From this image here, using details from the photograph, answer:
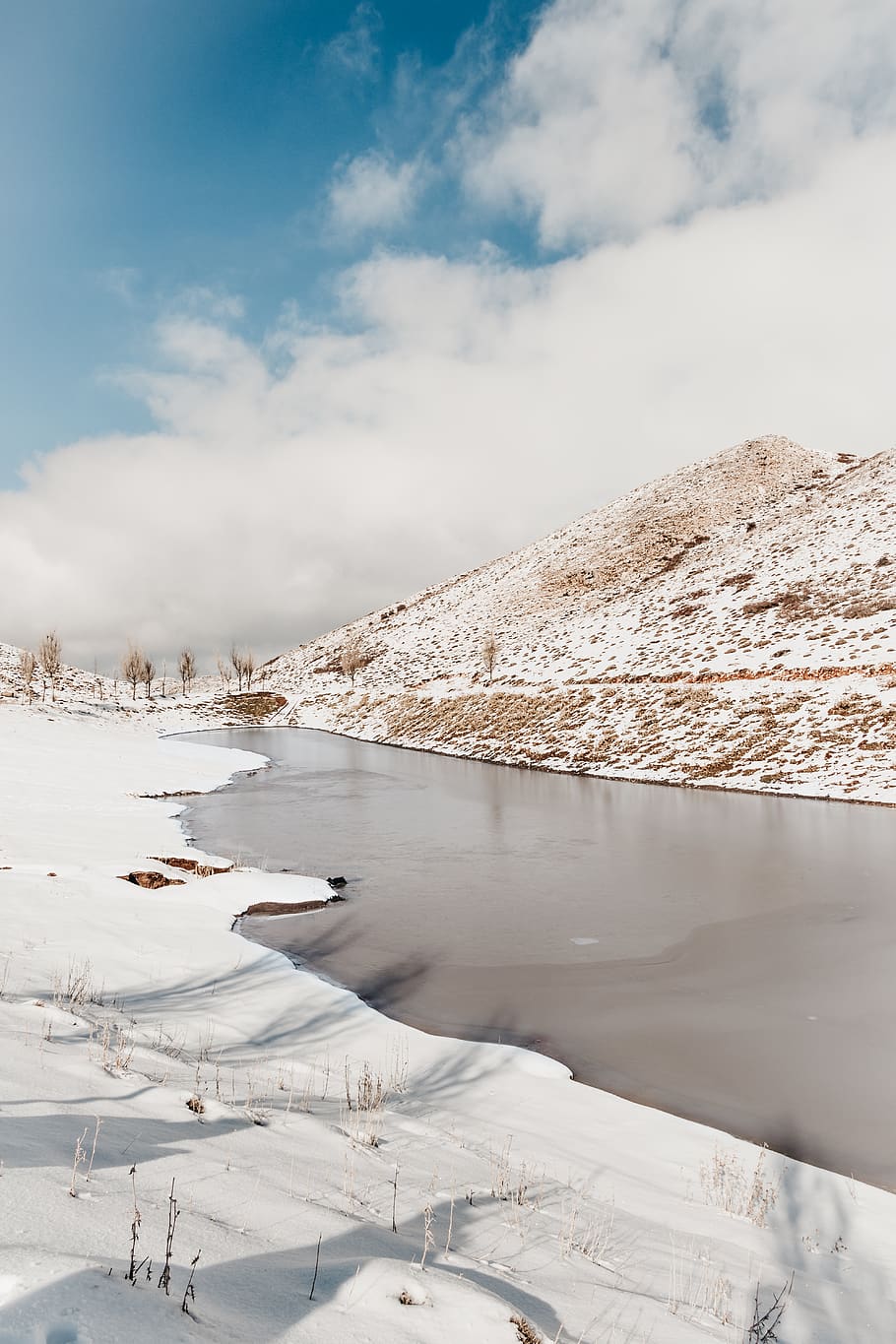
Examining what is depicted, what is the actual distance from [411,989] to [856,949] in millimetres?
7593

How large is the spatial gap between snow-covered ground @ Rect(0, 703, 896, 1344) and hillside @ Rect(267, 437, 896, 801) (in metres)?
24.7

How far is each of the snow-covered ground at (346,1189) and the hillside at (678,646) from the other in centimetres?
2467

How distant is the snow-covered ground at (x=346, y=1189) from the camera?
2.62m

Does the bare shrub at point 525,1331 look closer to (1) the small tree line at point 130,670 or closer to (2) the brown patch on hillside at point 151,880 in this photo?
(2) the brown patch on hillside at point 151,880

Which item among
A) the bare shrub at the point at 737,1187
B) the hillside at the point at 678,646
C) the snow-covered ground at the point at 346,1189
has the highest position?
the hillside at the point at 678,646

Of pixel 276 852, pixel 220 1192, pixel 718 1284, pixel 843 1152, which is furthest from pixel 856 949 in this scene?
pixel 276 852

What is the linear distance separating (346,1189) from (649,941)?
29.5 feet

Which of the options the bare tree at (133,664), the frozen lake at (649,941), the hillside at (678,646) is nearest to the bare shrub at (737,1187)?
the frozen lake at (649,941)

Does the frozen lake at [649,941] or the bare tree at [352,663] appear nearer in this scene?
the frozen lake at [649,941]

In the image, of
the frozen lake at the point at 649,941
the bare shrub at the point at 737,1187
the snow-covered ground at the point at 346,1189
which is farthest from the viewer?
the frozen lake at the point at 649,941

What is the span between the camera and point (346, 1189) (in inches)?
165

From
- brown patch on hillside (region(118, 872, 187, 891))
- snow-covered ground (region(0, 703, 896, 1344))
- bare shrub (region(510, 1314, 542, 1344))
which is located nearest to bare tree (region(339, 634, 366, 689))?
brown patch on hillside (region(118, 872, 187, 891))

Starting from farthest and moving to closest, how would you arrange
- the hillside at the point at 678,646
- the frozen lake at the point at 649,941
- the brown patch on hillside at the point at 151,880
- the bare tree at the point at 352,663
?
1. the bare tree at the point at 352,663
2. the hillside at the point at 678,646
3. the brown patch on hillside at the point at 151,880
4. the frozen lake at the point at 649,941

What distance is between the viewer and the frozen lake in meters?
7.51
